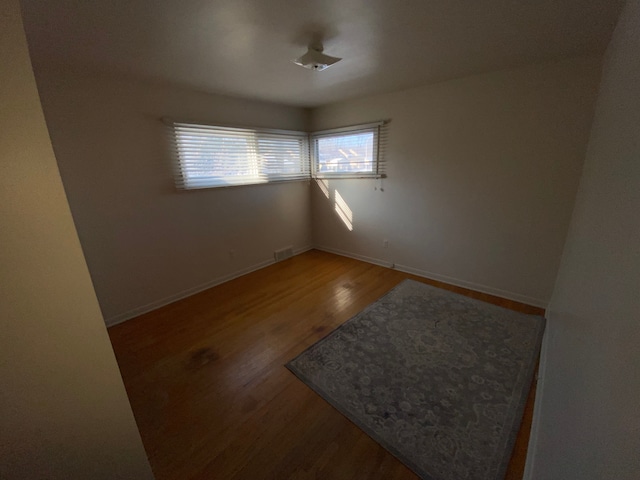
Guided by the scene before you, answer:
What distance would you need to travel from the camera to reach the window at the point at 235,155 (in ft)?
9.34

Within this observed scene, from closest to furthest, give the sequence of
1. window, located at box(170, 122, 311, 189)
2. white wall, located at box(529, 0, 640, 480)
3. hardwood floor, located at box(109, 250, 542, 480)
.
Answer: white wall, located at box(529, 0, 640, 480)
hardwood floor, located at box(109, 250, 542, 480)
window, located at box(170, 122, 311, 189)

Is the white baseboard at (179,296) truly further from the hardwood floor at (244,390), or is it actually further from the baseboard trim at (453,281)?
the baseboard trim at (453,281)

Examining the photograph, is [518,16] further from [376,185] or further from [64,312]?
[64,312]

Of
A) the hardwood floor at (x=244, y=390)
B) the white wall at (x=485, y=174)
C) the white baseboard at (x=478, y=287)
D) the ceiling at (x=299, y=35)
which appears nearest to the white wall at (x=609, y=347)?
the hardwood floor at (x=244, y=390)

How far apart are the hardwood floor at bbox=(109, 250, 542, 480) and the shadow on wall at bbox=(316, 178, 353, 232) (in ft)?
4.01

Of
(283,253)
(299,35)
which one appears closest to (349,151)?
(283,253)

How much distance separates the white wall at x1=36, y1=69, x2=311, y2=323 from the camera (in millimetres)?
2174

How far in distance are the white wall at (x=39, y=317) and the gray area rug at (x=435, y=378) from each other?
131 cm

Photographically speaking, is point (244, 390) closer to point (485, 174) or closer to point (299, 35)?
point (299, 35)

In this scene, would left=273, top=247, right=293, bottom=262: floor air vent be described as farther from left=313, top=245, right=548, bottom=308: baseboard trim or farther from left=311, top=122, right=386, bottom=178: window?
left=311, top=122, right=386, bottom=178: window

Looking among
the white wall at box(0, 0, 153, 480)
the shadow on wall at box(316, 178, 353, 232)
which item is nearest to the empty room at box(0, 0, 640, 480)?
the white wall at box(0, 0, 153, 480)

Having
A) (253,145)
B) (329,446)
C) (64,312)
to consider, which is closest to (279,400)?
(329,446)

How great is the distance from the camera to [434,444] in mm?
1378

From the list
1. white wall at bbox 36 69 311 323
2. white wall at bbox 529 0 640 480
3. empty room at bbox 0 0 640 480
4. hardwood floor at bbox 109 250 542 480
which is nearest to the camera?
white wall at bbox 529 0 640 480
